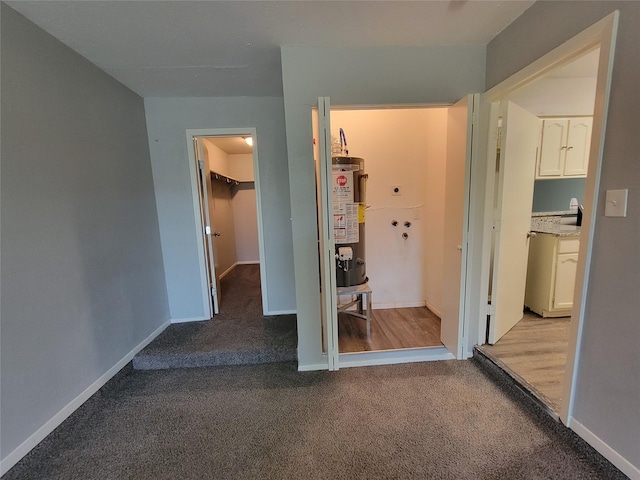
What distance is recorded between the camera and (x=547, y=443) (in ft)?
4.63

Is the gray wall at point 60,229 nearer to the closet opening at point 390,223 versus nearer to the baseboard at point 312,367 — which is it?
the baseboard at point 312,367

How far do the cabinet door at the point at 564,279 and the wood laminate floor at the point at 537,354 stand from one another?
0.60 ft

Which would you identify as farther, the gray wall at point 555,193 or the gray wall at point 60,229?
the gray wall at point 555,193

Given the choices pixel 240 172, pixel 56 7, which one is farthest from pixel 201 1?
pixel 240 172

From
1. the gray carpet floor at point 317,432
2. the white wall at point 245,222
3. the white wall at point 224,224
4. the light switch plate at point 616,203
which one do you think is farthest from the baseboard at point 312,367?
the white wall at point 245,222

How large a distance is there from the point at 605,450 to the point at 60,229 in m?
3.20

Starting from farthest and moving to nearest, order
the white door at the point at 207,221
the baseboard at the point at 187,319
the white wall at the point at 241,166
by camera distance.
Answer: the white wall at the point at 241,166
the baseboard at the point at 187,319
the white door at the point at 207,221

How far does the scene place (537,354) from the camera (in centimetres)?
202

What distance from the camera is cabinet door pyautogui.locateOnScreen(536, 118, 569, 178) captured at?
2629 mm

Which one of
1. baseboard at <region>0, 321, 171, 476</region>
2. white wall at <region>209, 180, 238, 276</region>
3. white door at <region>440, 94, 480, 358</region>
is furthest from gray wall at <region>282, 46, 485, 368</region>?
white wall at <region>209, 180, 238, 276</region>

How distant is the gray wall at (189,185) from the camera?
8.57 feet

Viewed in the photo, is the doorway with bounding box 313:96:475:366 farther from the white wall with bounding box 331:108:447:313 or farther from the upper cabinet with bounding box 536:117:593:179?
the upper cabinet with bounding box 536:117:593:179

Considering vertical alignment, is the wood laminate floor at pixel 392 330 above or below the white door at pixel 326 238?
below

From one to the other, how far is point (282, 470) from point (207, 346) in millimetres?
1303
